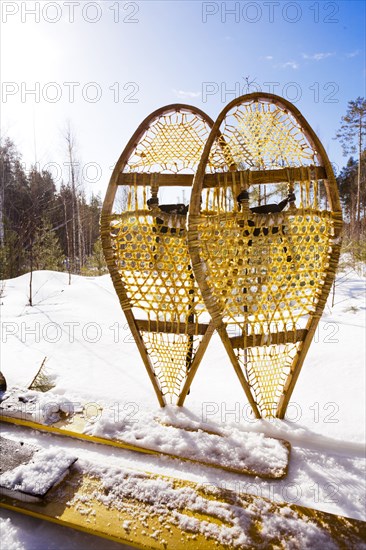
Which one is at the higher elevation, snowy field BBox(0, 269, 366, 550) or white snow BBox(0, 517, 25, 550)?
snowy field BBox(0, 269, 366, 550)

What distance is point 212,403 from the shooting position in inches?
64.0

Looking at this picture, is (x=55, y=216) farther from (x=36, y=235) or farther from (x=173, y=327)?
(x=173, y=327)

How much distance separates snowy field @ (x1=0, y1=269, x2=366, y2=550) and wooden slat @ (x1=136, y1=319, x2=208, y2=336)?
0.41 m

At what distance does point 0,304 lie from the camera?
4707 mm

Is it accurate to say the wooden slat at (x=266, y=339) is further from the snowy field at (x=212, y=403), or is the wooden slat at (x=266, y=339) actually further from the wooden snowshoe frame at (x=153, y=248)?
the snowy field at (x=212, y=403)

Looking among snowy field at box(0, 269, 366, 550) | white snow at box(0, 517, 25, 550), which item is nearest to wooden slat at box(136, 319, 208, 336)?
snowy field at box(0, 269, 366, 550)

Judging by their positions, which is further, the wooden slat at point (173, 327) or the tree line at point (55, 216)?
the tree line at point (55, 216)

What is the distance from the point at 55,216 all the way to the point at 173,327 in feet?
58.6

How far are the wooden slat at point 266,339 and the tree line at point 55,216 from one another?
217 centimetres

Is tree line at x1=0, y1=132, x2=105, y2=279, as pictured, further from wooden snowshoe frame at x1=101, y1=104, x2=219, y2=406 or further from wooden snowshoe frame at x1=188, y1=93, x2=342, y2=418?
wooden snowshoe frame at x1=188, y1=93, x2=342, y2=418

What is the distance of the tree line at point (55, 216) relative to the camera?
29.7 ft

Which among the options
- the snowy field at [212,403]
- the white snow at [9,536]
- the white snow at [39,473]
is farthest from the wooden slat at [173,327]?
the white snow at [9,536]

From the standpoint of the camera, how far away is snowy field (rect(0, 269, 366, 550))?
1.04 meters

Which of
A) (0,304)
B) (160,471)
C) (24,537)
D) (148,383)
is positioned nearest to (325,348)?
(148,383)
